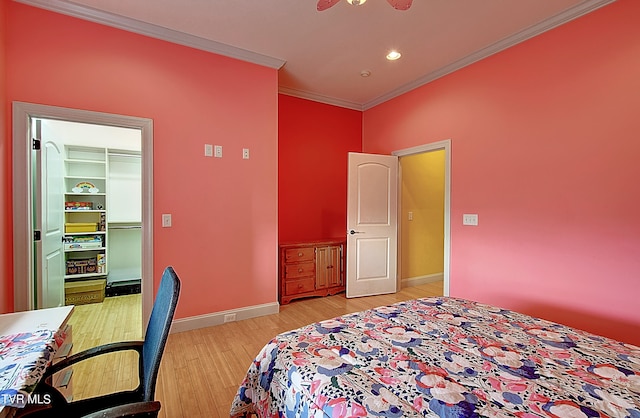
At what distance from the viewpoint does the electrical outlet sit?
316 cm

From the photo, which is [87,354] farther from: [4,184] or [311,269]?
[311,269]

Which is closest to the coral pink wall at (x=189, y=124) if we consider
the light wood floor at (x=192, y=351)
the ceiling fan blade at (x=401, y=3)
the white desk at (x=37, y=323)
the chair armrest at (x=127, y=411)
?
the light wood floor at (x=192, y=351)

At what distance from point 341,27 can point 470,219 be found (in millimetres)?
2359

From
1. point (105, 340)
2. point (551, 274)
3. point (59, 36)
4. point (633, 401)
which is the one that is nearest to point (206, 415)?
point (105, 340)

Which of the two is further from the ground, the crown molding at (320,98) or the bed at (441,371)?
the crown molding at (320,98)

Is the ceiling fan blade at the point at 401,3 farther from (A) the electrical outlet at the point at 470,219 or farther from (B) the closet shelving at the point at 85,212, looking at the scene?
(B) the closet shelving at the point at 85,212

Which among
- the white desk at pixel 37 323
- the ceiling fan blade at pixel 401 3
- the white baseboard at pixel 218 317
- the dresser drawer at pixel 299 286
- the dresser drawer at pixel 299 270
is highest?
the ceiling fan blade at pixel 401 3

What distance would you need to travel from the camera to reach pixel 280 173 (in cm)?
411

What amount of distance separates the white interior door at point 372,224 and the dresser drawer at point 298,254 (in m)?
0.52

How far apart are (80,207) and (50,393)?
12.5ft

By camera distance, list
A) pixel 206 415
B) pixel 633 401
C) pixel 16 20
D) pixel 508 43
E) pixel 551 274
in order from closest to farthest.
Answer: pixel 633 401
pixel 206 415
pixel 16 20
pixel 551 274
pixel 508 43

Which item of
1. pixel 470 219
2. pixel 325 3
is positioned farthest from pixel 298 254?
pixel 325 3

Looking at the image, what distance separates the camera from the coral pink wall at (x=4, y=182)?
2.14 m

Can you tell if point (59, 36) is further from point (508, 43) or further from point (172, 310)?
point (508, 43)
